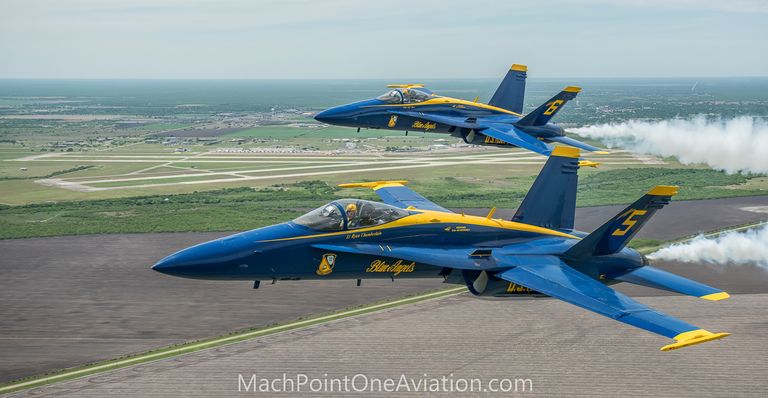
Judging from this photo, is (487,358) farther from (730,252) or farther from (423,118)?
(730,252)

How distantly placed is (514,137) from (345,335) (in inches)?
571

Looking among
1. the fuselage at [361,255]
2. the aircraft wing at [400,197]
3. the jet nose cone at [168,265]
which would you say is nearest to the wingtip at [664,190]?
the fuselage at [361,255]

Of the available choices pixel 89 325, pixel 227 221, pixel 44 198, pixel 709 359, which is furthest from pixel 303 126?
pixel 709 359

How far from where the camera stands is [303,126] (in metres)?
162

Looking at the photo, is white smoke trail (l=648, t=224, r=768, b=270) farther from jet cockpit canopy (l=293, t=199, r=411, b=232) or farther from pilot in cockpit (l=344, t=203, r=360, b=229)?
pilot in cockpit (l=344, t=203, r=360, b=229)

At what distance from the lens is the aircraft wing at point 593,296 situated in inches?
826

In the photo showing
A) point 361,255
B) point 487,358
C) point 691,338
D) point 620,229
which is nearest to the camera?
point 691,338

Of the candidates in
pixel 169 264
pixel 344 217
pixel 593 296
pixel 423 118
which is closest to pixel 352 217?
pixel 344 217

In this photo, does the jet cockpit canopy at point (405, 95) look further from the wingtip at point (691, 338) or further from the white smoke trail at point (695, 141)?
the wingtip at point (691, 338)

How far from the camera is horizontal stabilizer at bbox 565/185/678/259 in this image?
85.7ft

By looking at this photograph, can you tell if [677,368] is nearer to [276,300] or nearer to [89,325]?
[276,300]

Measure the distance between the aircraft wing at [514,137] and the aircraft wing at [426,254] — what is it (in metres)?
13.4

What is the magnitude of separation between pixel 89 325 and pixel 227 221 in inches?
1120

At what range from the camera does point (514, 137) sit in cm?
4031
